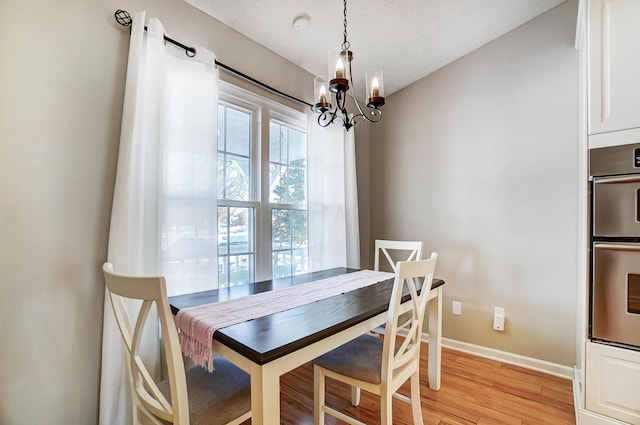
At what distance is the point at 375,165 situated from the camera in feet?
10.6

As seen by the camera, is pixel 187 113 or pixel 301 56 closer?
pixel 187 113

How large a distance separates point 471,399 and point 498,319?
78 cm

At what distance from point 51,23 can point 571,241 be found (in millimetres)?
3306

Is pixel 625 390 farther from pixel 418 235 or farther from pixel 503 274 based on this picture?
pixel 418 235

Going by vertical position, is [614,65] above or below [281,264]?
above

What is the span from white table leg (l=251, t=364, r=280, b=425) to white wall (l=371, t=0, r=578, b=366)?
2.19 meters

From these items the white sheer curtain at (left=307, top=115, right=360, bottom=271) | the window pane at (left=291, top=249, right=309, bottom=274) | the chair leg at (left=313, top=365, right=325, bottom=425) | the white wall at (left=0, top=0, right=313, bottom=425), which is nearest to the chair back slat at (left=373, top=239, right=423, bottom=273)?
the white sheer curtain at (left=307, top=115, right=360, bottom=271)

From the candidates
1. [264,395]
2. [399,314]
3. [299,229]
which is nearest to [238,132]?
[299,229]

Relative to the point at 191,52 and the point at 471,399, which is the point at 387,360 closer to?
the point at 471,399

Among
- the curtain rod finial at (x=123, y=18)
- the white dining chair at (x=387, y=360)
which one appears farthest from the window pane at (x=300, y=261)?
the curtain rod finial at (x=123, y=18)

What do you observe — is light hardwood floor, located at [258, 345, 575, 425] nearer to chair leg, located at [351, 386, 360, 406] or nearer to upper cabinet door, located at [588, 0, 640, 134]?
chair leg, located at [351, 386, 360, 406]

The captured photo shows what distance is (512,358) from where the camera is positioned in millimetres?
2367

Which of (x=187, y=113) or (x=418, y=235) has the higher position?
(x=187, y=113)

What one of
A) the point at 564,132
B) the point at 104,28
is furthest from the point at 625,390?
the point at 104,28
